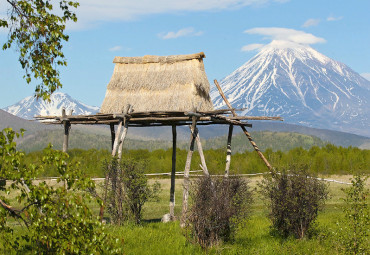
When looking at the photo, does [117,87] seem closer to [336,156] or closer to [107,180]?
[107,180]

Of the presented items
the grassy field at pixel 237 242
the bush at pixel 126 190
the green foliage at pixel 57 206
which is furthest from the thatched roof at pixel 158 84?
the green foliage at pixel 57 206

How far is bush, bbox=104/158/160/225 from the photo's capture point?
1927 cm

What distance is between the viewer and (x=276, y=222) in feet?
54.9

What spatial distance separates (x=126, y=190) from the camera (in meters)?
19.5

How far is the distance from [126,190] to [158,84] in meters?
6.11

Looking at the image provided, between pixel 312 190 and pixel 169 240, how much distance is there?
4709 mm

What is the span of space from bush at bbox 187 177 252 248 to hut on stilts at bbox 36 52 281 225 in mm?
5857

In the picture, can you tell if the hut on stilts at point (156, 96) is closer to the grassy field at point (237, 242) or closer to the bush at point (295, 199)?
the grassy field at point (237, 242)

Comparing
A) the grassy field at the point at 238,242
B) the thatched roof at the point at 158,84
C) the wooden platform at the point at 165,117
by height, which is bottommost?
the grassy field at the point at 238,242

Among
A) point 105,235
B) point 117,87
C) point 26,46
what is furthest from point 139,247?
point 117,87

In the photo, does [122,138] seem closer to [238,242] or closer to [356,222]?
[238,242]

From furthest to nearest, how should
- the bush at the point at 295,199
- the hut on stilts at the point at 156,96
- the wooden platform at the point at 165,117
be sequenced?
1. the hut on stilts at the point at 156,96
2. the wooden platform at the point at 165,117
3. the bush at the point at 295,199

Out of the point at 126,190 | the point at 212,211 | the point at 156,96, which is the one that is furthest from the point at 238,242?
the point at 156,96

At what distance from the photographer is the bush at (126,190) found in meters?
19.3
